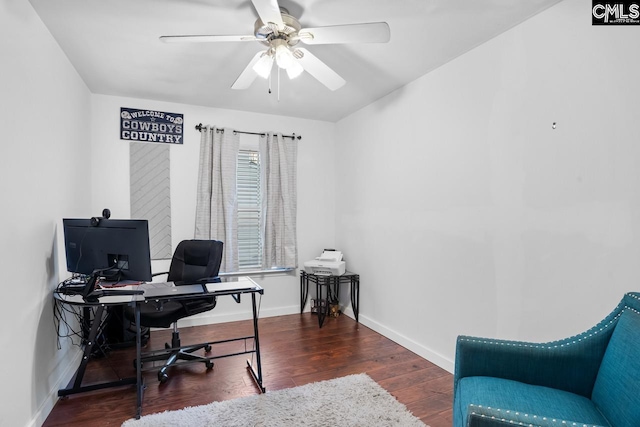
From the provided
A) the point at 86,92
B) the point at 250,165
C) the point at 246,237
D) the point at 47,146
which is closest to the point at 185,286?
the point at 47,146

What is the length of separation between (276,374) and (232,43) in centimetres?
260

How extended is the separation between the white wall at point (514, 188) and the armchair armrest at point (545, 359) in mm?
388

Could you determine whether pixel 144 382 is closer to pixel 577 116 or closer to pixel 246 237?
pixel 246 237

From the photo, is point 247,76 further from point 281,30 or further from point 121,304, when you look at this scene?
point 121,304

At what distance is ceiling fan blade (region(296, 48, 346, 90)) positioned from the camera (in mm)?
2232

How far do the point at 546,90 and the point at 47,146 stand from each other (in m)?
3.29

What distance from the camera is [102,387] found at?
2412mm

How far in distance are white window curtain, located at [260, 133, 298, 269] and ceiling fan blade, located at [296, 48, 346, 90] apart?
1.84 metres

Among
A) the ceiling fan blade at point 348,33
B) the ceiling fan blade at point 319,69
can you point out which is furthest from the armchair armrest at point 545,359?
the ceiling fan blade at point 319,69

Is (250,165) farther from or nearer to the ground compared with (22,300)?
farther from the ground

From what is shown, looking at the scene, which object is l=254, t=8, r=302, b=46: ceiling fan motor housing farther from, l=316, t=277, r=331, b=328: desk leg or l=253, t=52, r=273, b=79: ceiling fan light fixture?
l=316, t=277, r=331, b=328: desk leg

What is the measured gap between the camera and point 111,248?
225 cm

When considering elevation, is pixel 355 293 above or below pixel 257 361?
Result: above

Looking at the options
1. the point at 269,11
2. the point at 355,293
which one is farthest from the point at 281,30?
the point at 355,293
